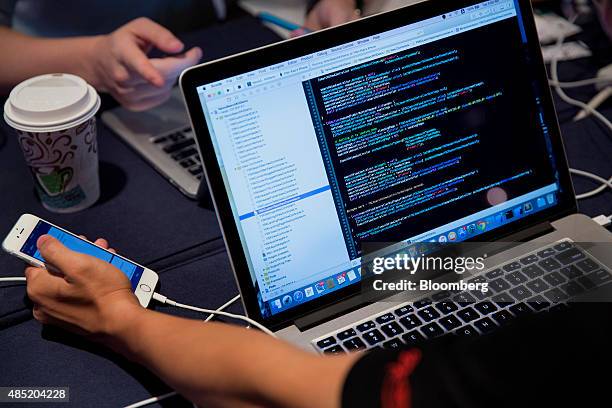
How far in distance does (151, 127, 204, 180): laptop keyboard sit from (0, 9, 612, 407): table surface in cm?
4

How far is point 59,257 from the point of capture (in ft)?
2.57

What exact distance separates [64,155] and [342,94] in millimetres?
408

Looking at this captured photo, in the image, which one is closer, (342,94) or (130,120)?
(342,94)

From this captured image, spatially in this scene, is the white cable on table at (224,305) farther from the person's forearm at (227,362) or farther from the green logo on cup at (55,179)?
the green logo on cup at (55,179)

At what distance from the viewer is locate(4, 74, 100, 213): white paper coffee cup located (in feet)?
2.98

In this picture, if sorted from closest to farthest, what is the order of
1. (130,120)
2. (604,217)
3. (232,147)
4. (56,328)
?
1. (232,147)
2. (56,328)
3. (604,217)
4. (130,120)

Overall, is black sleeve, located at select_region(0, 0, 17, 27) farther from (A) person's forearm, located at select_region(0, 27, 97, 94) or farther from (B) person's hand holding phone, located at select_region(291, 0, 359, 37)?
(B) person's hand holding phone, located at select_region(291, 0, 359, 37)

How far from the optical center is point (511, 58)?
861 millimetres

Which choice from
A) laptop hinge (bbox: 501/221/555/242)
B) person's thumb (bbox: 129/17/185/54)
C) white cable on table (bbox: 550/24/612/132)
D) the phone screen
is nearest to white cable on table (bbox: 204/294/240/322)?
the phone screen

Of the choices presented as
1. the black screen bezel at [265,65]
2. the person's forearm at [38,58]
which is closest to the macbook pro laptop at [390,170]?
the black screen bezel at [265,65]

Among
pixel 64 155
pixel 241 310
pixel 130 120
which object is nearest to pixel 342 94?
pixel 241 310

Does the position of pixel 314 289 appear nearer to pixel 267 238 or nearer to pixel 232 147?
pixel 267 238

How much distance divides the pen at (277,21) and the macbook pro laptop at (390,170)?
0.63m

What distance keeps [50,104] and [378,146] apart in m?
0.45
